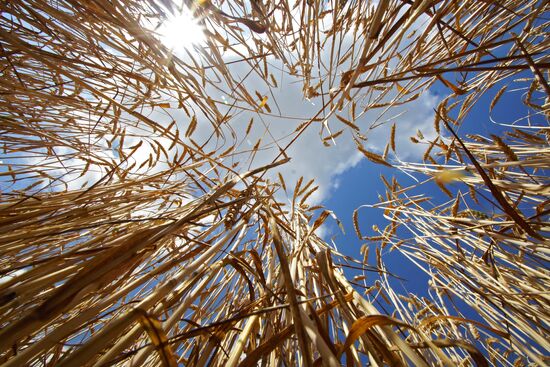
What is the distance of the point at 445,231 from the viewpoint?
870 millimetres

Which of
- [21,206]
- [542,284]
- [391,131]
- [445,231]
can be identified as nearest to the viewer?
[21,206]

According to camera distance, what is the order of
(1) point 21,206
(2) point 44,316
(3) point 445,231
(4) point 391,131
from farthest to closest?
(4) point 391,131 < (3) point 445,231 < (1) point 21,206 < (2) point 44,316

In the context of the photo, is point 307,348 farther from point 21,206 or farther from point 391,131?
point 391,131

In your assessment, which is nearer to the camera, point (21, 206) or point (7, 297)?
point (7, 297)

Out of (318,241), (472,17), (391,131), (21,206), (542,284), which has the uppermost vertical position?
(21,206)

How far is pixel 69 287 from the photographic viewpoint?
0.72 ft

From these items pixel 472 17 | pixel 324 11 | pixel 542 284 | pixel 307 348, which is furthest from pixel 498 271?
pixel 324 11

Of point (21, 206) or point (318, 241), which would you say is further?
point (318, 241)

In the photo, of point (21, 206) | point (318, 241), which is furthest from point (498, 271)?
point (21, 206)

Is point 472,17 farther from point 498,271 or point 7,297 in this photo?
point 7,297

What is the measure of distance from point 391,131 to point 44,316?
1078 mm

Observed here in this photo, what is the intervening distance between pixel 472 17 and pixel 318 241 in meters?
0.79

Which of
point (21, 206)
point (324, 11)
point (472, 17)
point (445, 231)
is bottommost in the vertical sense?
point (445, 231)

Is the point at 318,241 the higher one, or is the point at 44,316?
the point at 44,316
